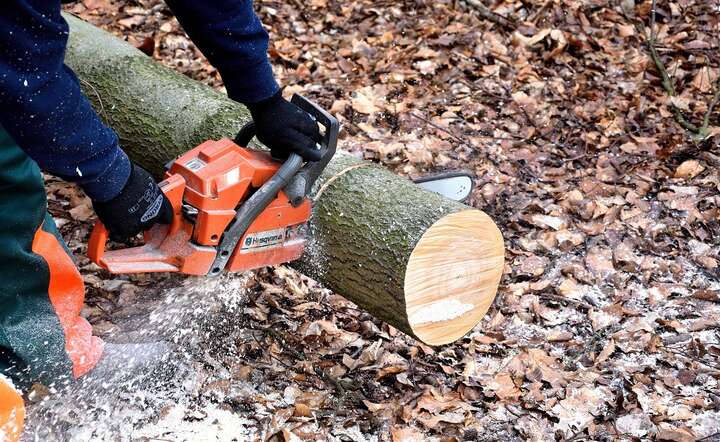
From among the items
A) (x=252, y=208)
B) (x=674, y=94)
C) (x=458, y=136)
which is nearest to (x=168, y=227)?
(x=252, y=208)

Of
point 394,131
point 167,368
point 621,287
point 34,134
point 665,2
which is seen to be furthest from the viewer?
point 665,2

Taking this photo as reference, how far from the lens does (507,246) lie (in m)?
4.15

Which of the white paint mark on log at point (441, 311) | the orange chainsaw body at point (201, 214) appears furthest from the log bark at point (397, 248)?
the orange chainsaw body at point (201, 214)

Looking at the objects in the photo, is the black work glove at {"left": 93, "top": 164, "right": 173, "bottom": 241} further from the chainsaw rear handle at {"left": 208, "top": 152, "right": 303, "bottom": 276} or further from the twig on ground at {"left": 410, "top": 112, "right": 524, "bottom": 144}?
the twig on ground at {"left": 410, "top": 112, "right": 524, "bottom": 144}

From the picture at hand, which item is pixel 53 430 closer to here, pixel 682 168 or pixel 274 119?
pixel 274 119

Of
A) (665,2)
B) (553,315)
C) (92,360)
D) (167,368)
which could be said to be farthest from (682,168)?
(92,360)

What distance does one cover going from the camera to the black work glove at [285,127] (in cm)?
288

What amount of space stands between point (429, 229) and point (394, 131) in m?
2.17

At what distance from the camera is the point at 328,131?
297cm

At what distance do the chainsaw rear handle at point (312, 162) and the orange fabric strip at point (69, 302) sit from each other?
36.3 inches

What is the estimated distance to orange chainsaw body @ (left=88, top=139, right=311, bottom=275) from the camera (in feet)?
9.01

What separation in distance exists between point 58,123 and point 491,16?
4.58m

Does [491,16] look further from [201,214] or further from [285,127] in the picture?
[201,214]

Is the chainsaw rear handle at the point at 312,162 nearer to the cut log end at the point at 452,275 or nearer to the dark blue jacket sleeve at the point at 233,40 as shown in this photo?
the dark blue jacket sleeve at the point at 233,40
